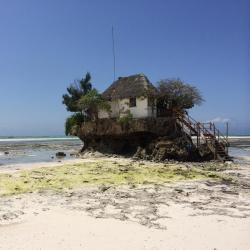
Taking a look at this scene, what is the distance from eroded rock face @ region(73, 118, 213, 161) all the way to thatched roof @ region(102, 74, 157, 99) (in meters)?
2.90

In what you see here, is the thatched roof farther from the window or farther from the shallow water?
the shallow water

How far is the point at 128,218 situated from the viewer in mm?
10953

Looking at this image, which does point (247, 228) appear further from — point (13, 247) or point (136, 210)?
point (13, 247)

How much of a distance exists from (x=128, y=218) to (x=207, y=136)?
20.9 metres

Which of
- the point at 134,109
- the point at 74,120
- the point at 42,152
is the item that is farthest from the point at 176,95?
the point at 42,152

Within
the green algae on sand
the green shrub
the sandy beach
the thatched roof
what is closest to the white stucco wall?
the thatched roof

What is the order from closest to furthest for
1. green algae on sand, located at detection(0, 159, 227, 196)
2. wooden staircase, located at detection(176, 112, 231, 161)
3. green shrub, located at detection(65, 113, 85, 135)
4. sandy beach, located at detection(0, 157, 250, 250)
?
sandy beach, located at detection(0, 157, 250, 250), green algae on sand, located at detection(0, 159, 227, 196), wooden staircase, located at detection(176, 112, 231, 161), green shrub, located at detection(65, 113, 85, 135)

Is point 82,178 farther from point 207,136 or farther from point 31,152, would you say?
point 31,152

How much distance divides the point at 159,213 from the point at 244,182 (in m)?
8.40

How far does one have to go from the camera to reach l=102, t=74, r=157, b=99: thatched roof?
111ft

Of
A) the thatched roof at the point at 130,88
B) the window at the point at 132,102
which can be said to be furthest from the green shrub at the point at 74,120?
the window at the point at 132,102

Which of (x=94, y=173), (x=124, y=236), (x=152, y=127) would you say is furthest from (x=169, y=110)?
(x=124, y=236)

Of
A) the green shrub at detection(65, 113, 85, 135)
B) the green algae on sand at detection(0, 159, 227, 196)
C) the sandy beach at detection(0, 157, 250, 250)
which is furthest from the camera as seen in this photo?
the green shrub at detection(65, 113, 85, 135)

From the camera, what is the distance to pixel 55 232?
9625mm
